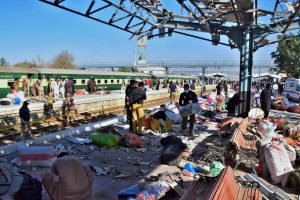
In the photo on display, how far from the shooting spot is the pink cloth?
17.6 feet

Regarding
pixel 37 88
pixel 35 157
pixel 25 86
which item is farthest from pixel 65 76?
pixel 35 157

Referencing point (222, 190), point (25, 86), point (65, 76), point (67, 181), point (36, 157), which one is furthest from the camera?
point (65, 76)

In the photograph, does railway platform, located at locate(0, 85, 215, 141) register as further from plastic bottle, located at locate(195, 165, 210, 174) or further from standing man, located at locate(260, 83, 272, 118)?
standing man, located at locate(260, 83, 272, 118)

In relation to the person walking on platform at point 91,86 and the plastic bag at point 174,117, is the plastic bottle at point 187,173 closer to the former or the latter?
the plastic bag at point 174,117

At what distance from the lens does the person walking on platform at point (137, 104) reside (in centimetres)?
1118

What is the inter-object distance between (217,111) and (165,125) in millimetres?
6863

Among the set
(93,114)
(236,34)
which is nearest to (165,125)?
(236,34)

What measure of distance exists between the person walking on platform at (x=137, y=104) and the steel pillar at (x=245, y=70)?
4.54 m

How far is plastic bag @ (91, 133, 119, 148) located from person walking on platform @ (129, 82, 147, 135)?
→ 4.71ft

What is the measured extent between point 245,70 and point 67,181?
10.1 m

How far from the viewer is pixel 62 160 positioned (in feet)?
18.1

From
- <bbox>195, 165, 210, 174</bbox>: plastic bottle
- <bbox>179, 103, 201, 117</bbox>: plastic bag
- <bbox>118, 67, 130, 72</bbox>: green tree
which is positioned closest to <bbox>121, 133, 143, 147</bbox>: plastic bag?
<bbox>179, 103, 201, 117</bbox>: plastic bag

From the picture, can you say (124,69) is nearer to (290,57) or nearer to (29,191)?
(290,57)

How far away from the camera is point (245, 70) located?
46.0 feet
